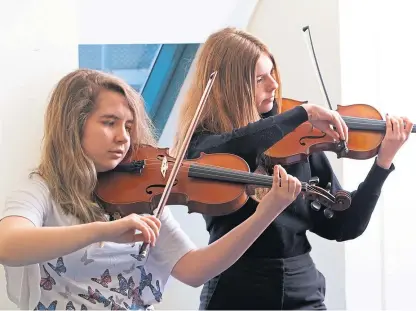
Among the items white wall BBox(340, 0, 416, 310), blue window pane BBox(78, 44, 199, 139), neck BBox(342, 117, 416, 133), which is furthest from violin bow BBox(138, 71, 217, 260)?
blue window pane BBox(78, 44, 199, 139)

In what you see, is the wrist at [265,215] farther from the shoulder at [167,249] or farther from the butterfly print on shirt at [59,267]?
the butterfly print on shirt at [59,267]

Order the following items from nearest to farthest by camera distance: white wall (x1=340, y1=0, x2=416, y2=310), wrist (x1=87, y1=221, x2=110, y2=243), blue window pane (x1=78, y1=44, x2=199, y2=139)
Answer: wrist (x1=87, y1=221, x2=110, y2=243) < white wall (x1=340, y1=0, x2=416, y2=310) < blue window pane (x1=78, y1=44, x2=199, y2=139)

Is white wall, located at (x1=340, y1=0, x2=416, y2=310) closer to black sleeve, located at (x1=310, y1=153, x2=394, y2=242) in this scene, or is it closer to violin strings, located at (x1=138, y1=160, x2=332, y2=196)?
black sleeve, located at (x1=310, y1=153, x2=394, y2=242)

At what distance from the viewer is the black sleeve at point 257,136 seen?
138cm

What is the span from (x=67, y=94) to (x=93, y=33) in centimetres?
61

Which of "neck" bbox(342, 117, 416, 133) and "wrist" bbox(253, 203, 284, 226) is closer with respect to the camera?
"wrist" bbox(253, 203, 284, 226)

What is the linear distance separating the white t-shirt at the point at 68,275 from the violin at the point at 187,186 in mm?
85

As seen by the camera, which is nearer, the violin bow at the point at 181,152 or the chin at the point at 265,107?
the violin bow at the point at 181,152

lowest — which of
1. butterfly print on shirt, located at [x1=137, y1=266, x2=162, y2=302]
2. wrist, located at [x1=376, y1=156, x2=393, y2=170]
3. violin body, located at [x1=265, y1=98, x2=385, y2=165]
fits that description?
butterfly print on shirt, located at [x1=137, y1=266, x2=162, y2=302]

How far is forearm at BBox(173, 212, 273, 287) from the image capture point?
1.29m

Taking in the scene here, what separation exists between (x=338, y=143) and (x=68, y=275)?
23.6 inches

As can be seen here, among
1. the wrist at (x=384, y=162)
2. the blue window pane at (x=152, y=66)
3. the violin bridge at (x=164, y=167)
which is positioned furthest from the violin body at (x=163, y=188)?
the blue window pane at (x=152, y=66)

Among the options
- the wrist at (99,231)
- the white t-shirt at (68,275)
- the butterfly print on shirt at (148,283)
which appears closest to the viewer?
the wrist at (99,231)

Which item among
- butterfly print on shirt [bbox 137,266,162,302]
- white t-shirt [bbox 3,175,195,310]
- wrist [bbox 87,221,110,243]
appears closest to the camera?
wrist [bbox 87,221,110,243]
